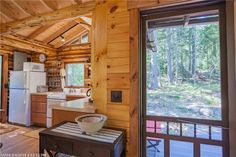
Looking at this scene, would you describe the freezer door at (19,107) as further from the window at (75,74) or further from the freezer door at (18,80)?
the window at (75,74)

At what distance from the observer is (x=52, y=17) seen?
2703 millimetres

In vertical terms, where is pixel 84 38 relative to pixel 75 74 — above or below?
above

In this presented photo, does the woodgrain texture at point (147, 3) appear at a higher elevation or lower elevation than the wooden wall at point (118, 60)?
higher

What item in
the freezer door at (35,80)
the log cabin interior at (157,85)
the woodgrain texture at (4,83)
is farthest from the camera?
the woodgrain texture at (4,83)

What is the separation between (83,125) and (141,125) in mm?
634

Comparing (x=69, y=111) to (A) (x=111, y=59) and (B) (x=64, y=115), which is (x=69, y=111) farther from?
(A) (x=111, y=59)

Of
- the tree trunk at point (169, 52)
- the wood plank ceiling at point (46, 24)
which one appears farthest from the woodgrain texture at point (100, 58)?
the tree trunk at point (169, 52)

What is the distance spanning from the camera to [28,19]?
299 cm

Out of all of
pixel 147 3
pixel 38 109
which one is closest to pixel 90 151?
pixel 147 3

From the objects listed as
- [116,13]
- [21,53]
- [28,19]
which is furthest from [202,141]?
[21,53]

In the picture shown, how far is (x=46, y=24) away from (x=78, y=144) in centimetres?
242

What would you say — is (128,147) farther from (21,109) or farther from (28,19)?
(21,109)

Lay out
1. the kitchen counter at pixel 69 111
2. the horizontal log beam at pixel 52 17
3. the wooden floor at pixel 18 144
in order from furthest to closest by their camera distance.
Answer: the wooden floor at pixel 18 144, the horizontal log beam at pixel 52 17, the kitchen counter at pixel 69 111

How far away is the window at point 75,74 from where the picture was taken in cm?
518
